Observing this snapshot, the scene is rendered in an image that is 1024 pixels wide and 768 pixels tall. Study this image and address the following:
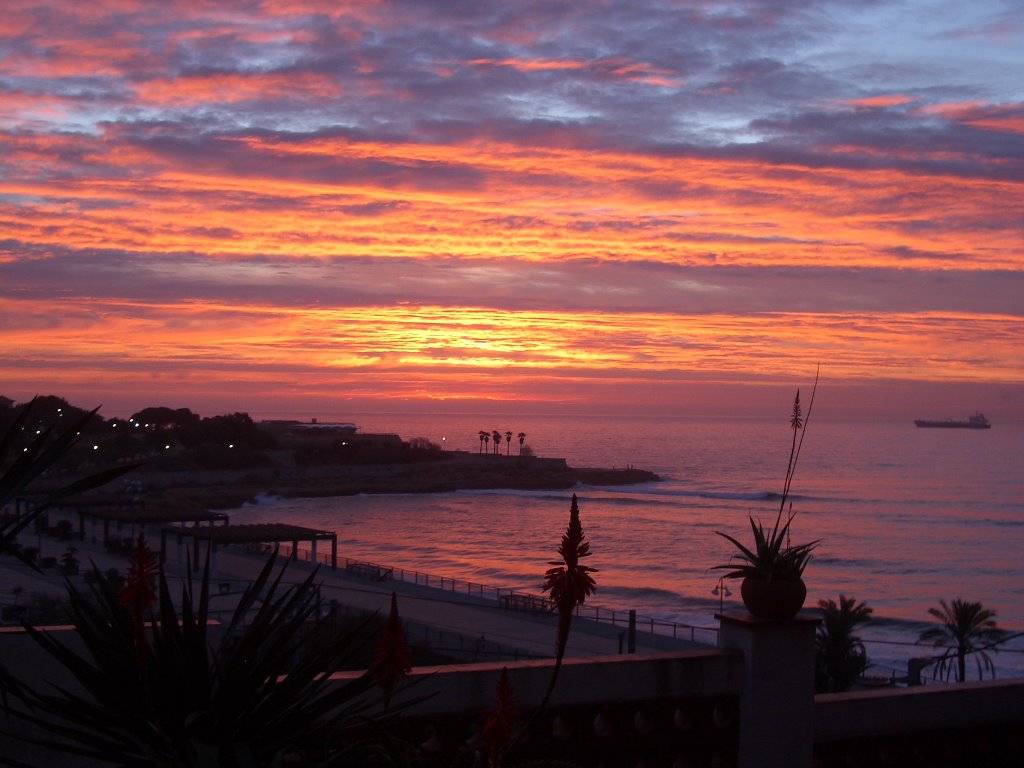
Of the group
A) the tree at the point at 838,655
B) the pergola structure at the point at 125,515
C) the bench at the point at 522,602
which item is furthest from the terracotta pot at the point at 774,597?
the bench at the point at 522,602

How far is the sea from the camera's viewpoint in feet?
144

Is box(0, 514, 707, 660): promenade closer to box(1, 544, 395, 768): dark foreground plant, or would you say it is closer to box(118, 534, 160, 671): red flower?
box(1, 544, 395, 768): dark foreground plant

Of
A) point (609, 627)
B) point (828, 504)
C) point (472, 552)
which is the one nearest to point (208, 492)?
point (472, 552)

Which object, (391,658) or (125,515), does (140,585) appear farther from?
(125,515)

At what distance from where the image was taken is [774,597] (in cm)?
495

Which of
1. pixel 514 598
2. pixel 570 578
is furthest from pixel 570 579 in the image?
pixel 514 598

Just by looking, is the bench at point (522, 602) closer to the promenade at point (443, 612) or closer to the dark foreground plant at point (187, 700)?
the promenade at point (443, 612)

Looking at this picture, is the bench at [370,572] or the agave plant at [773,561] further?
the bench at [370,572]

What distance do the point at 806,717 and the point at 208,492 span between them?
292 ft

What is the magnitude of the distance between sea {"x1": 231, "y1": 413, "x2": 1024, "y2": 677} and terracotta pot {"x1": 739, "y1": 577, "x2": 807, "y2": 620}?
12.1 m

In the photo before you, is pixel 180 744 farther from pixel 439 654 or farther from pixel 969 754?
pixel 439 654

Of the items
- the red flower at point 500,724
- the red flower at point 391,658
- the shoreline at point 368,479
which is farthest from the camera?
the shoreline at point 368,479

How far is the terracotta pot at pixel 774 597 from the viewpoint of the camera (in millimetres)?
4953

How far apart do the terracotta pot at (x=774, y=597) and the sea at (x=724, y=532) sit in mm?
12067
